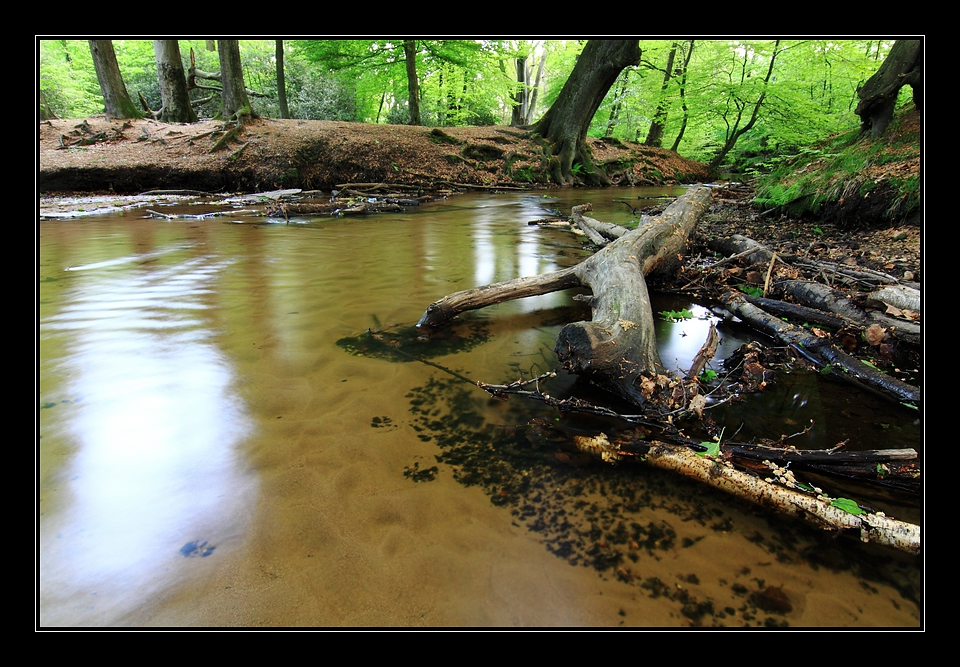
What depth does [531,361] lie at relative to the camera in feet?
9.59

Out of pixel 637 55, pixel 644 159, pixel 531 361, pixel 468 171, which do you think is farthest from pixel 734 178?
pixel 531 361

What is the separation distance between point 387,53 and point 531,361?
20.0 m

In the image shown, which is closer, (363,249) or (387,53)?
(363,249)

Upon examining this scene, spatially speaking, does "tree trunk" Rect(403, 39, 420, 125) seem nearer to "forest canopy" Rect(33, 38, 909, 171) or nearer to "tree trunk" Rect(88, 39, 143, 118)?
"forest canopy" Rect(33, 38, 909, 171)

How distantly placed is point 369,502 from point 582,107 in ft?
55.4

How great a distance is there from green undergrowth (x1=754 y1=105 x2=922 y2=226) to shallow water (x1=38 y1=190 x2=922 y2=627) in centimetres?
451

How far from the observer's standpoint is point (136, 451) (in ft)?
6.51

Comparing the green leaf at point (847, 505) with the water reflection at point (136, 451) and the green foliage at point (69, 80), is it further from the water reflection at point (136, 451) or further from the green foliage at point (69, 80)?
the green foliage at point (69, 80)

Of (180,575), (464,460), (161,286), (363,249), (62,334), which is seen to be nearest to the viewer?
(180,575)

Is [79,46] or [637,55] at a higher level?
[79,46]

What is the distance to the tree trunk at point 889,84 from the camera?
6016mm

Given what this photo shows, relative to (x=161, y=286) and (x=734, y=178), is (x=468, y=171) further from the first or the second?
(x=734, y=178)

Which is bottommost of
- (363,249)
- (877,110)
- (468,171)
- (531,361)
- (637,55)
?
(531,361)

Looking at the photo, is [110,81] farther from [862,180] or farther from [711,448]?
[862,180]
